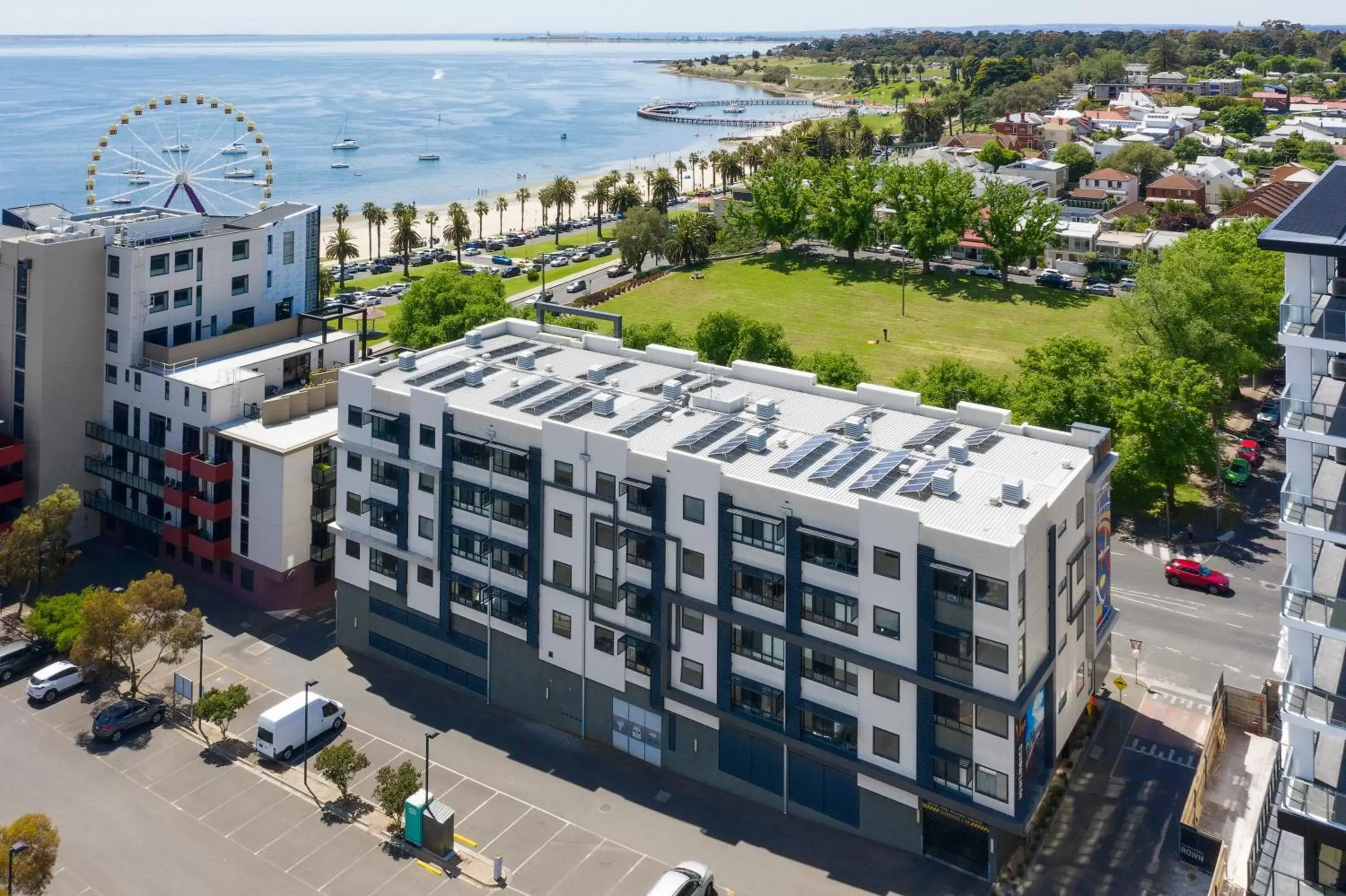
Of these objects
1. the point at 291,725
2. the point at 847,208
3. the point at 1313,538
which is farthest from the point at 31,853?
the point at 847,208

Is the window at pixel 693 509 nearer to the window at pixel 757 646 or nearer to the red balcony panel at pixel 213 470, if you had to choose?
the window at pixel 757 646

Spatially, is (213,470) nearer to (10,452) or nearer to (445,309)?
(10,452)

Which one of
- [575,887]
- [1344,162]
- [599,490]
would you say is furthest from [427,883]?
[1344,162]

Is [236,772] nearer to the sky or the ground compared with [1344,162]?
nearer to the ground

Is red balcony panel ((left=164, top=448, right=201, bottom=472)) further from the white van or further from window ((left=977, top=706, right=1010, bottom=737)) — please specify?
window ((left=977, top=706, right=1010, bottom=737))

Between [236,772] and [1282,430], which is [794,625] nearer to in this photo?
[1282,430]

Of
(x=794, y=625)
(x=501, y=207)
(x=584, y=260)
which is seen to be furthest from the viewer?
(x=501, y=207)
